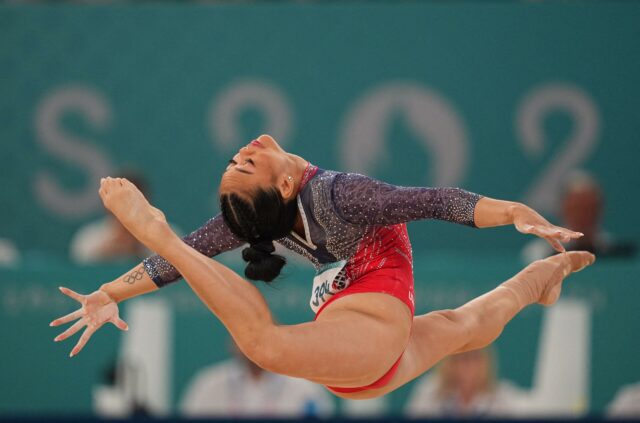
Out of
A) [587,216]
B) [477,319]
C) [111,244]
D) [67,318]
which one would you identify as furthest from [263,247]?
[587,216]

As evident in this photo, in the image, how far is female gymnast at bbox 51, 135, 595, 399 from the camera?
3.37 meters

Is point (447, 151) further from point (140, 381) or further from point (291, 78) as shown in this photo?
point (140, 381)

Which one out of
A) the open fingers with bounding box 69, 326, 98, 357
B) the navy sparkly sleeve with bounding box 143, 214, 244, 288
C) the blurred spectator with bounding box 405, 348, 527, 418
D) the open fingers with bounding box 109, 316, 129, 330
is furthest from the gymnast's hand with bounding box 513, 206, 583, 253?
the blurred spectator with bounding box 405, 348, 527, 418

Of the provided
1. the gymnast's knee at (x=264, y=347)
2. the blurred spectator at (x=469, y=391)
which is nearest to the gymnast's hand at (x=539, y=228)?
the gymnast's knee at (x=264, y=347)

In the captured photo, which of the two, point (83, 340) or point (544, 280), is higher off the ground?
point (544, 280)

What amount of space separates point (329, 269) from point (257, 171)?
507 millimetres

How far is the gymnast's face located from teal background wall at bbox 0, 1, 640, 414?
364cm

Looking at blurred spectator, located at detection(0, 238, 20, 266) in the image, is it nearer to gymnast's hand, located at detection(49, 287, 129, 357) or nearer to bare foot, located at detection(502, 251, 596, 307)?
gymnast's hand, located at detection(49, 287, 129, 357)

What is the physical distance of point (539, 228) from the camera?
325 cm

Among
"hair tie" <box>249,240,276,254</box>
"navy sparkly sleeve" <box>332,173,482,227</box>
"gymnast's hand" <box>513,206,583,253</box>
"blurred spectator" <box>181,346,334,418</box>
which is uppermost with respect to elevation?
"blurred spectator" <box>181,346,334,418</box>

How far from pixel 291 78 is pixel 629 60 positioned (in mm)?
2305

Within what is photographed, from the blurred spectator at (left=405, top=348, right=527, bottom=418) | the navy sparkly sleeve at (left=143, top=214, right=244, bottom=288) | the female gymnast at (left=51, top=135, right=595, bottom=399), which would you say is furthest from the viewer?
the blurred spectator at (left=405, top=348, right=527, bottom=418)

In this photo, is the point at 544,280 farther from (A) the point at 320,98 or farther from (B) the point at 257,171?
(A) the point at 320,98

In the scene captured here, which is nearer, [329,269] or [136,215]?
[136,215]
